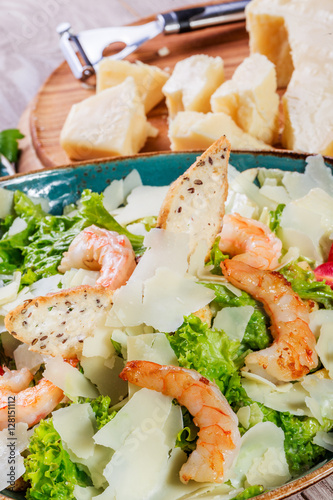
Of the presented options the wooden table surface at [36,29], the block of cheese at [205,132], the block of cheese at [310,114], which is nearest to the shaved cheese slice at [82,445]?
the block of cheese at [205,132]

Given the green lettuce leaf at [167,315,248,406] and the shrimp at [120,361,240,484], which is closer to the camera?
the shrimp at [120,361,240,484]

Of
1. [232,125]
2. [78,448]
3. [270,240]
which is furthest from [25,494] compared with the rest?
[232,125]

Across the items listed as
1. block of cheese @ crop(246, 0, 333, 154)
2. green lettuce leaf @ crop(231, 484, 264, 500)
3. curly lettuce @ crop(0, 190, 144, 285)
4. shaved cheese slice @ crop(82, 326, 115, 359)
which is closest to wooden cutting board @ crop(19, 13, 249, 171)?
block of cheese @ crop(246, 0, 333, 154)

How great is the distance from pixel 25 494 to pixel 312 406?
81cm

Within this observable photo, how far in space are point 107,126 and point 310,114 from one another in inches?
40.6

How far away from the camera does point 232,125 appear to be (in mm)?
2846

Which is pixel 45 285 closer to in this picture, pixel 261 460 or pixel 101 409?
pixel 101 409

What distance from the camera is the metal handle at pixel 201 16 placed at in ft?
13.1

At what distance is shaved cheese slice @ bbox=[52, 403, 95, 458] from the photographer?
4.90ft

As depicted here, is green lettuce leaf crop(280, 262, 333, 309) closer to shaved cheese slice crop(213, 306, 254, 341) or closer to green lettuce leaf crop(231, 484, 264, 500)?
shaved cheese slice crop(213, 306, 254, 341)

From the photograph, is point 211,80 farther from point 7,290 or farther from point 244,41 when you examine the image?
point 7,290

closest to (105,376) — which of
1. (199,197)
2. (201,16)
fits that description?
(199,197)

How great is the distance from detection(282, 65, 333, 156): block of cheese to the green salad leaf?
1546 mm

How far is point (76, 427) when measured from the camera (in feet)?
4.94
